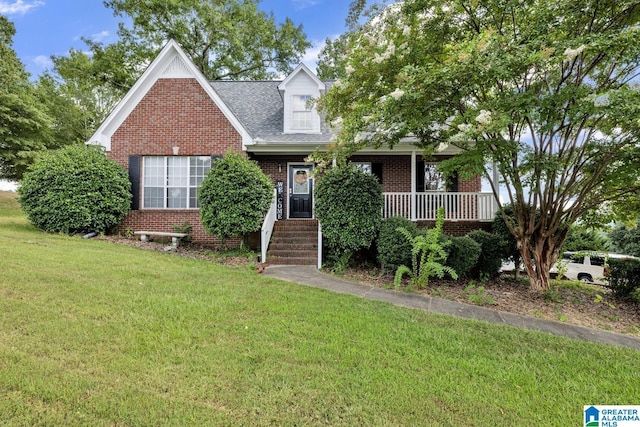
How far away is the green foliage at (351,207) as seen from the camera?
24.9 feet

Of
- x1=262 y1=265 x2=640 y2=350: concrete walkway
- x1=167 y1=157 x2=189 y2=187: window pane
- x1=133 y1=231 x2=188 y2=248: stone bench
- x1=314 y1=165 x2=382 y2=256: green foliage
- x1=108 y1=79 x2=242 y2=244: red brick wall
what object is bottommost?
x1=262 y1=265 x2=640 y2=350: concrete walkway

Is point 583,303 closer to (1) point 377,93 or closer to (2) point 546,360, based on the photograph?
(2) point 546,360

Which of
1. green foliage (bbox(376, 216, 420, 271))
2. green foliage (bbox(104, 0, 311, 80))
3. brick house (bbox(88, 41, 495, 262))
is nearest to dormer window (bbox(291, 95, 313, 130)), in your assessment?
brick house (bbox(88, 41, 495, 262))

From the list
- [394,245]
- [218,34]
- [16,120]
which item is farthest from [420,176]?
[16,120]

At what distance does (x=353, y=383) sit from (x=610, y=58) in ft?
22.8

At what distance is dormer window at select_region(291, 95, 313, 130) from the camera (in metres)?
11.1

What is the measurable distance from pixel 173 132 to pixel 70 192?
332 cm

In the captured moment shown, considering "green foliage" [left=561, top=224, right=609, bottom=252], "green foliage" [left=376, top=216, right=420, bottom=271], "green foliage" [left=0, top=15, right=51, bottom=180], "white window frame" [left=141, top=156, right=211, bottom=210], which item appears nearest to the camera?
"green foliage" [left=376, top=216, right=420, bottom=271]

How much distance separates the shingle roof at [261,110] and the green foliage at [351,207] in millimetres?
2905

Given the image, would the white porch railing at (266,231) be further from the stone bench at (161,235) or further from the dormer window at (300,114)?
the dormer window at (300,114)

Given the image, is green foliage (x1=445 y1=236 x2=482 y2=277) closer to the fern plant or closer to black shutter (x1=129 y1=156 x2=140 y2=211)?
the fern plant

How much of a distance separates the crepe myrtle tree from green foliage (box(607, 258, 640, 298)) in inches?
45.2

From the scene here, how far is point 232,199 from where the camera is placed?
835 centimetres

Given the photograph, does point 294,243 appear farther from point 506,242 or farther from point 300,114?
point 506,242
